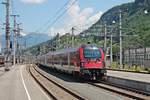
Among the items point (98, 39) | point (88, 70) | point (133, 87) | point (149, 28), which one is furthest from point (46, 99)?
point (98, 39)

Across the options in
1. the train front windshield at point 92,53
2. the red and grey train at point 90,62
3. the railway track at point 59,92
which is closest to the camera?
the railway track at point 59,92

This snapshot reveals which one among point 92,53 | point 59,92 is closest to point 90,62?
point 92,53

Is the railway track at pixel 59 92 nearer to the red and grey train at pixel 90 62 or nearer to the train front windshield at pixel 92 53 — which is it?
the red and grey train at pixel 90 62

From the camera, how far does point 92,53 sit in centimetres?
3856

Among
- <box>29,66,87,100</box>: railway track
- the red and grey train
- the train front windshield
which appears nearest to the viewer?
<box>29,66,87,100</box>: railway track

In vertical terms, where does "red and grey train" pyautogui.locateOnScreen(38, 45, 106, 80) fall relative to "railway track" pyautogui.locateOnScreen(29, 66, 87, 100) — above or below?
above

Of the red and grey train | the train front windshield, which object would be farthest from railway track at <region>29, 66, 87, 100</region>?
the train front windshield

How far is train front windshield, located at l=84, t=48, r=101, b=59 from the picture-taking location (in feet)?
126

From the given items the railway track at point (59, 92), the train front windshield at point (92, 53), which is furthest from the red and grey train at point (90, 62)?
the railway track at point (59, 92)

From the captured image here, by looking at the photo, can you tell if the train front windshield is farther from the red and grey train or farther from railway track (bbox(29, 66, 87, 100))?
railway track (bbox(29, 66, 87, 100))

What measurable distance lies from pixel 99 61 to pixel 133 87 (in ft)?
28.1

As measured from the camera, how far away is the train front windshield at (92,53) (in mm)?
38312

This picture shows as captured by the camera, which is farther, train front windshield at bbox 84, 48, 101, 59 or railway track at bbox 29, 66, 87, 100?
train front windshield at bbox 84, 48, 101, 59

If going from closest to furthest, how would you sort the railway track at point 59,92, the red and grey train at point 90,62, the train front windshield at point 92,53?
the railway track at point 59,92
the red and grey train at point 90,62
the train front windshield at point 92,53
